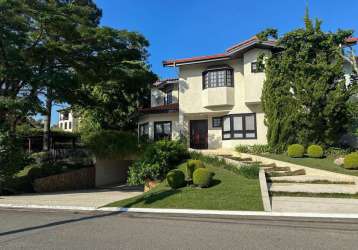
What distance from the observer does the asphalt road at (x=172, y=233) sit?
6832 millimetres

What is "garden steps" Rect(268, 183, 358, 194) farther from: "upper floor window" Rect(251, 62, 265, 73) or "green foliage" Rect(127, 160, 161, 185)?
"upper floor window" Rect(251, 62, 265, 73)

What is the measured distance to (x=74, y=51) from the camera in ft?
65.2

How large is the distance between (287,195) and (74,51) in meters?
14.4

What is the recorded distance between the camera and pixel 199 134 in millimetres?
26094

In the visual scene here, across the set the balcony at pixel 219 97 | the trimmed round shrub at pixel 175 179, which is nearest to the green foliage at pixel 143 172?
the trimmed round shrub at pixel 175 179

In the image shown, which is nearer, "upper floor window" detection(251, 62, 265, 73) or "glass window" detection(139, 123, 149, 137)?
"upper floor window" detection(251, 62, 265, 73)

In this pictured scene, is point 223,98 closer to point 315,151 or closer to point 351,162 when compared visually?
point 315,151

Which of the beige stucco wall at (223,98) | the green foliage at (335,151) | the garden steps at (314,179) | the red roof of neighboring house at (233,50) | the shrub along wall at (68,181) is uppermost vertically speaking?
the red roof of neighboring house at (233,50)

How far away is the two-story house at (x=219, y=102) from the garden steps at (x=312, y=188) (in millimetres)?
9312

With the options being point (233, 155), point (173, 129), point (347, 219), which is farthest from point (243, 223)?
point (173, 129)

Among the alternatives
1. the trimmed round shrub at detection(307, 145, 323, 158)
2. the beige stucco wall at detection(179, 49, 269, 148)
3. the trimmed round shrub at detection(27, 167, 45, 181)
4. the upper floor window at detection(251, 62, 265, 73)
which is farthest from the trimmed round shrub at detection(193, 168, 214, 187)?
the trimmed round shrub at detection(27, 167, 45, 181)

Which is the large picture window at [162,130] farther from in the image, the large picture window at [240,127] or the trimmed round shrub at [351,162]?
the trimmed round shrub at [351,162]

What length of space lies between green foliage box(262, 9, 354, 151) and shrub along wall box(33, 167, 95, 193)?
13718mm

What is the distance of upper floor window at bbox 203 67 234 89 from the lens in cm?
2389
